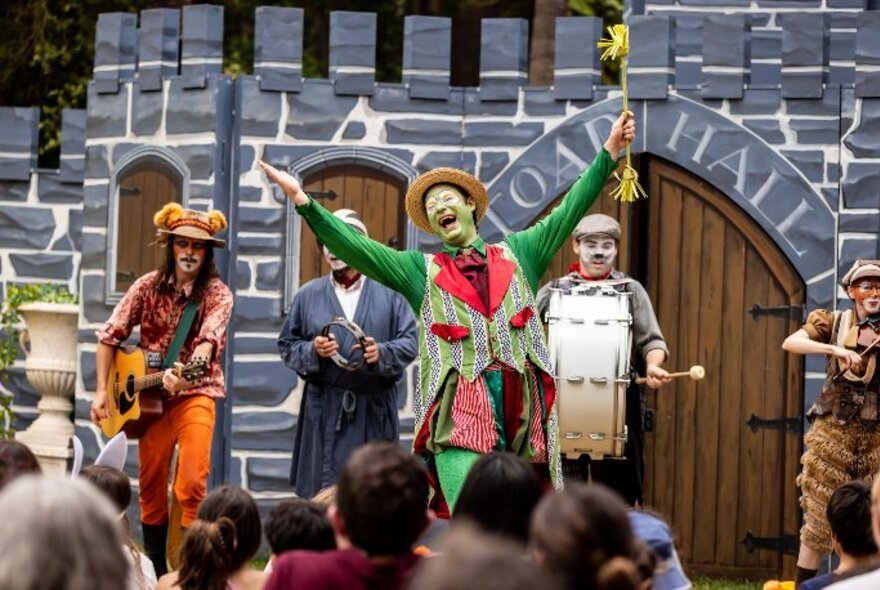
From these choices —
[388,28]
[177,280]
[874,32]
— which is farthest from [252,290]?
[388,28]

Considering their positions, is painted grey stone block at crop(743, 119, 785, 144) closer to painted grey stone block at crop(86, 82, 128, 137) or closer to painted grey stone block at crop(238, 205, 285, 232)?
painted grey stone block at crop(238, 205, 285, 232)

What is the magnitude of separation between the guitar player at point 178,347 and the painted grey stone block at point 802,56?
3.63 meters

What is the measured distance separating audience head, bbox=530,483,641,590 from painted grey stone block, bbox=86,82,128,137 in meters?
8.46

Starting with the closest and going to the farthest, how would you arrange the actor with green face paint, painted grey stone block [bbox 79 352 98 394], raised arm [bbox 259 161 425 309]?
the actor with green face paint, raised arm [bbox 259 161 425 309], painted grey stone block [bbox 79 352 98 394]

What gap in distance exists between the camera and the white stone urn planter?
12477mm

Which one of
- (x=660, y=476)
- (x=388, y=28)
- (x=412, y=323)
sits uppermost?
(x=388, y=28)

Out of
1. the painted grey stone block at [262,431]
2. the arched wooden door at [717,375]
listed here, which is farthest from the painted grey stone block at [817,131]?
the painted grey stone block at [262,431]

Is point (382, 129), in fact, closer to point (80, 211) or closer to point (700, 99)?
point (700, 99)

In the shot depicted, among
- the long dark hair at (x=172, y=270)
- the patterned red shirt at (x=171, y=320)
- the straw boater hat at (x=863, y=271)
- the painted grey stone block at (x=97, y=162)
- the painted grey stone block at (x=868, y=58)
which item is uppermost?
the painted grey stone block at (x=868, y=58)

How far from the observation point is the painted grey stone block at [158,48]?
11781 mm

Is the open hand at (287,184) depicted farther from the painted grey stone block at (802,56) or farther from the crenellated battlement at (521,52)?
the painted grey stone block at (802,56)

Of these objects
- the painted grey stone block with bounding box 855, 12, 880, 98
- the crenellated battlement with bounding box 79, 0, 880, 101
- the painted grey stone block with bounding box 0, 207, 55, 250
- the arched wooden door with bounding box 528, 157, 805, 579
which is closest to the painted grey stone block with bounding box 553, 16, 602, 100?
the crenellated battlement with bounding box 79, 0, 880, 101

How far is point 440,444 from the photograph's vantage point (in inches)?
288

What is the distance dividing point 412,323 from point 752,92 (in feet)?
9.68
